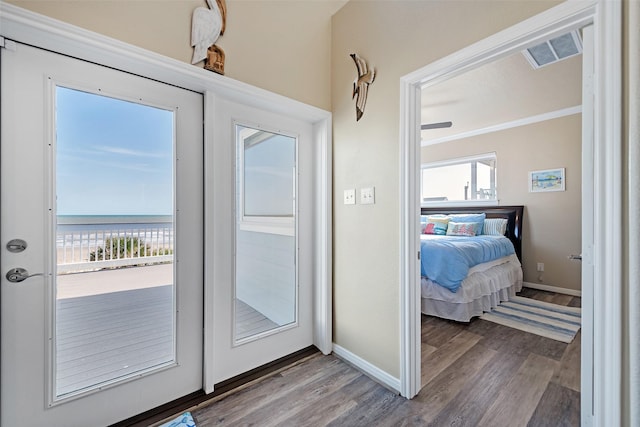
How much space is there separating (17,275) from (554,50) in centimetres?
410

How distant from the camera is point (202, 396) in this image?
5.60ft

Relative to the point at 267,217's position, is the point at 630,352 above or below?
below

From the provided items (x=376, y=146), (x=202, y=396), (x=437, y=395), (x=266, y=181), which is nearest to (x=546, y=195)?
(x=376, y=146)

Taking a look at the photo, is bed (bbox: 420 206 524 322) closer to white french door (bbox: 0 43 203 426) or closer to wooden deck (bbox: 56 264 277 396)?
white french door (bbox: 0 43 203 426)

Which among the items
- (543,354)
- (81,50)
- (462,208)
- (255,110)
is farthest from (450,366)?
(462,208)

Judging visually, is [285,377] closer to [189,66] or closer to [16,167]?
[16,167]

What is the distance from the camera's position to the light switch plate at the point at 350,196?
2109 mm

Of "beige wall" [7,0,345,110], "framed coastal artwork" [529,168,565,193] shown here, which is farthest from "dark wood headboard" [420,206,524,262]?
"beige wall" [7,0,345,110]

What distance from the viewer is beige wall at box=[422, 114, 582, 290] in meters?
3.90

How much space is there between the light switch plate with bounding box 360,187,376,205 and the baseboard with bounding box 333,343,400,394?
1166 millimetres

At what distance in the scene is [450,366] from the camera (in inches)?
82.7

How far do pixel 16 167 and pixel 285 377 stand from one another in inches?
75.3

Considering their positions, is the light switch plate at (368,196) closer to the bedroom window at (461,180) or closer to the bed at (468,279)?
the bed at (468,279)

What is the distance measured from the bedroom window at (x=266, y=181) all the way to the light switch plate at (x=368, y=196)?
564mm
